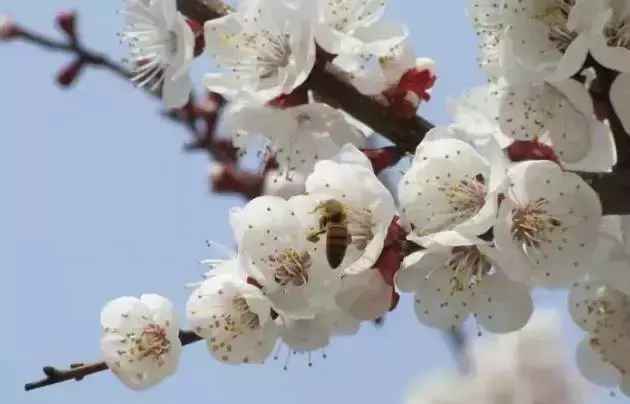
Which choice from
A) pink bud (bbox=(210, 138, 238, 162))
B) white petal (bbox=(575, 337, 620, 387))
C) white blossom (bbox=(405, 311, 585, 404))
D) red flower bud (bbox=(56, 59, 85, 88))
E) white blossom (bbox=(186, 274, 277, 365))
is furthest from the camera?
white blossom (bbox=(405, 311, 585, 404))

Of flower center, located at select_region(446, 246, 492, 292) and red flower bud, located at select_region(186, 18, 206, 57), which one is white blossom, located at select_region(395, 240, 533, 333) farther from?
red flower bud, located at select_region(186, 18, 206, 57)

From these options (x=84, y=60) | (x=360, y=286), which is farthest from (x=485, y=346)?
(x=360, y=286)

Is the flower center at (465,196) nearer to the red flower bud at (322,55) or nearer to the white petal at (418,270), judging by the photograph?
the white petal at (418,270)

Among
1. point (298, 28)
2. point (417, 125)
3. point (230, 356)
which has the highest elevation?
point (298, 28)

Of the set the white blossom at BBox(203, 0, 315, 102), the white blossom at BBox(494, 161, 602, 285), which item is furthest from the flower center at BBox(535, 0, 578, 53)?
the white blossom at BBox(203, 0, 315, 102)

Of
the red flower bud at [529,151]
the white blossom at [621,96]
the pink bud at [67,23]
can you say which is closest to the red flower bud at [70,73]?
the pink bud at [67,23]

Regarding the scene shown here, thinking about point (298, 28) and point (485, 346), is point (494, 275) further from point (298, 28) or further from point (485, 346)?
point (485, 346)
